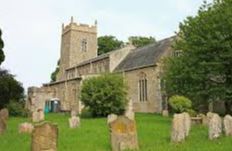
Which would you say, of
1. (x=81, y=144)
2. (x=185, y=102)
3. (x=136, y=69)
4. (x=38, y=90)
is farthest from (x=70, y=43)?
(x=81, y=144)

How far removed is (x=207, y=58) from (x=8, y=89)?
22.3 metres

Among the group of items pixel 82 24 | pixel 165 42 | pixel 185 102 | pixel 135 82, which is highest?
pixel 82 24

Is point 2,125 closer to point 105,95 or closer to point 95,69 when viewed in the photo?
point 105,95

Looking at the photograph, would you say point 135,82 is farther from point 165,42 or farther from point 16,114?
point 16,114

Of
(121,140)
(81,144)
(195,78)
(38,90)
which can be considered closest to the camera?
(121,140)

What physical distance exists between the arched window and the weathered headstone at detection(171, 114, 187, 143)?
30.6 m

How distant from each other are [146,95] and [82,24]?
27.8 meters

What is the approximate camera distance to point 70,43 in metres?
69.2

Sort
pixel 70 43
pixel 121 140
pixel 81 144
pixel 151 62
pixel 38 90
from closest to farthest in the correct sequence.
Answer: pixel 121 140 < pixel 81 144 < pixel 151 62 < pixel 38 90 < pixel 70 43

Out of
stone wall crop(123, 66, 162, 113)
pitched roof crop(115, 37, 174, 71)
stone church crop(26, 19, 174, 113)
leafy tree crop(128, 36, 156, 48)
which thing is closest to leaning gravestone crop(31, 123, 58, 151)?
stone church crop(26, 19, 174, 113)

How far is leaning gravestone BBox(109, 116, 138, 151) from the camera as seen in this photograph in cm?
1382

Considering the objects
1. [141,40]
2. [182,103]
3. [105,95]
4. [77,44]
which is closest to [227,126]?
[182,103]

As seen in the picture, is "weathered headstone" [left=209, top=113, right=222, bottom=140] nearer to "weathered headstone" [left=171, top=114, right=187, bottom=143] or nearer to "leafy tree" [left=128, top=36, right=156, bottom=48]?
"weathered headstone" [left=171, top=114, right=187, bottom=143]

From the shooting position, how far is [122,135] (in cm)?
1395
